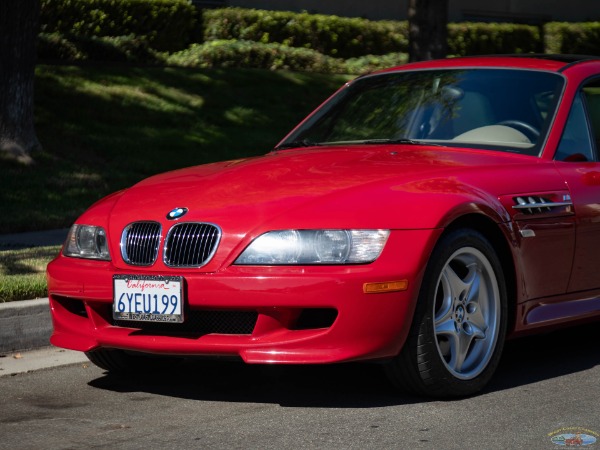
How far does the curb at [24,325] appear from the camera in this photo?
271 inches

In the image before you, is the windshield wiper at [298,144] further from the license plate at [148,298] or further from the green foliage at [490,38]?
the green foliage at [490,38]

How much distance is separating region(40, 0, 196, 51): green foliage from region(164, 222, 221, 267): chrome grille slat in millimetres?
13355

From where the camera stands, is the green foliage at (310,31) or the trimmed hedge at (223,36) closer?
the trimmed hedge at (223,36)

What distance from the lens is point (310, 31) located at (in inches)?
868

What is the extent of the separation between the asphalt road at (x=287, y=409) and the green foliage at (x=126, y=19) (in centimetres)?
1290

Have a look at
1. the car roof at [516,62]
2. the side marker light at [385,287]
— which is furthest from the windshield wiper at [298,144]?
the side marker light at [385,287]

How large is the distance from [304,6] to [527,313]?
738 inches

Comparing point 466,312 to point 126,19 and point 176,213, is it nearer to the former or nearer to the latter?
point 176,213

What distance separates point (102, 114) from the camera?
15492mm

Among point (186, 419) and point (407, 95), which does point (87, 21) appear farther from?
point (186, 419)

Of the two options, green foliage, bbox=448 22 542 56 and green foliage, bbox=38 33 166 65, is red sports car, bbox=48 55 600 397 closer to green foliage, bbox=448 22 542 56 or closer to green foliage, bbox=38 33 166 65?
green foliage, bbox=38 33 166 65

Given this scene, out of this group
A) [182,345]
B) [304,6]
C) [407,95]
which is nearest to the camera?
[182,345]

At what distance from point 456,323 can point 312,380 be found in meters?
0.81

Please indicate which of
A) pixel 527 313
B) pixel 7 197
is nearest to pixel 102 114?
pixel 7 197
